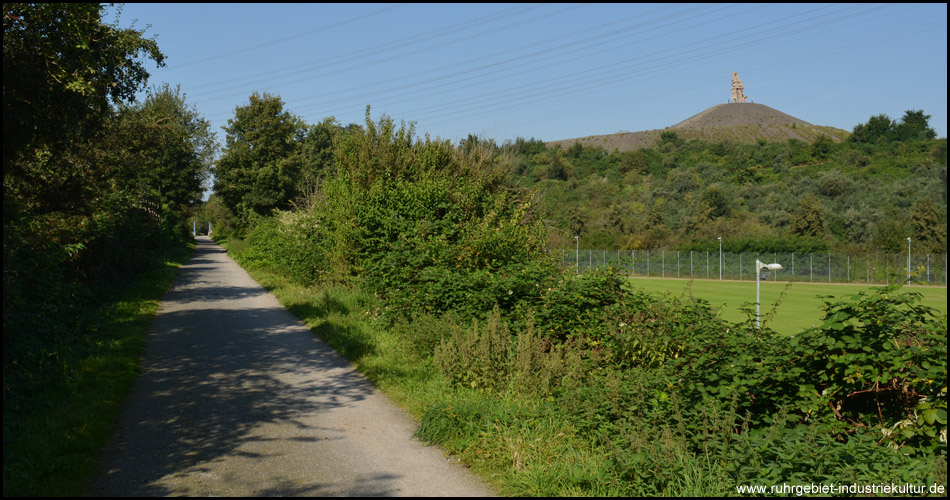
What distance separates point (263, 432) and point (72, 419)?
184cm

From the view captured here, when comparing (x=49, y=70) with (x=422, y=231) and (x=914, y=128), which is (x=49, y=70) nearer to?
(x=422, y=231)

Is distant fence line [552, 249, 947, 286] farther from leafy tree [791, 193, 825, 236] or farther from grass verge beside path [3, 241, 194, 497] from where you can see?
grass verge beside path [3, 241, 194, 497]

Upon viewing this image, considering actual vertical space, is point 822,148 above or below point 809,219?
above

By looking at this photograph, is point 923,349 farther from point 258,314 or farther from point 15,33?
point 258,314

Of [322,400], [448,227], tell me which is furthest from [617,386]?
[448,227]

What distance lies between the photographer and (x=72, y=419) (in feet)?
20.3

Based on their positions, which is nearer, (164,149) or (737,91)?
(164,149)

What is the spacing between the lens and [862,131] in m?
98.3

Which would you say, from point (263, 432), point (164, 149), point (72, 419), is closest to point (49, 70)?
point (72, 419)

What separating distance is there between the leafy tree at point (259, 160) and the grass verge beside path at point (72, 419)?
3081cm

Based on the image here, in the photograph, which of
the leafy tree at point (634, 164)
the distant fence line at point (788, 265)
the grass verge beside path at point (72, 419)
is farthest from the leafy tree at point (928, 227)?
the grass verge beside path at point (72, 419)

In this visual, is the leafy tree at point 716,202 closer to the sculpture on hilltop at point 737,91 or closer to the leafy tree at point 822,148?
the leafy tree at point 822,148

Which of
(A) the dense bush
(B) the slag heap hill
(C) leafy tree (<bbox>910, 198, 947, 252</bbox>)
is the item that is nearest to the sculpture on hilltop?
(B) the slag heap hill

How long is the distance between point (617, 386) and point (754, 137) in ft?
449
